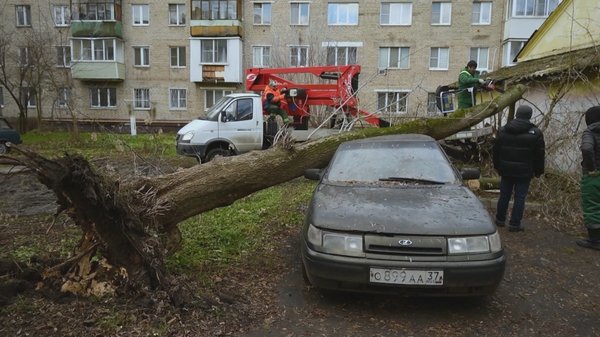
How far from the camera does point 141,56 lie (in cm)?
3130

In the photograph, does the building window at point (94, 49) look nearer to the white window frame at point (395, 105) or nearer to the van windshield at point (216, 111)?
the white window frame at point (395, 105)

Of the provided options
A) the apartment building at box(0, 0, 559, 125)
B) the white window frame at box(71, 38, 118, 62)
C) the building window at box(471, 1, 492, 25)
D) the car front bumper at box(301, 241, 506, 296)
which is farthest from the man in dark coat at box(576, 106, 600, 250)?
the white window frame at box(71, 38, 118, 62)

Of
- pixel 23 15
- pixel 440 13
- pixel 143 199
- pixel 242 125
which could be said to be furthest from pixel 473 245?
pixel 23 15

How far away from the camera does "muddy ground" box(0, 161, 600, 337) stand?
10.7 ft

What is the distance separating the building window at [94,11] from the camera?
30.2 meters

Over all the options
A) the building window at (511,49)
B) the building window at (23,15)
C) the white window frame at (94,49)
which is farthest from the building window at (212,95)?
the building window at (511,49)

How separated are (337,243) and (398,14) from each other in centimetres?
2855

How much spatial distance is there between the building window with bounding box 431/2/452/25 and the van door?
2168 centimetres

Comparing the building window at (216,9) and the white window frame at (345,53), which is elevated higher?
the building window at (216,9)

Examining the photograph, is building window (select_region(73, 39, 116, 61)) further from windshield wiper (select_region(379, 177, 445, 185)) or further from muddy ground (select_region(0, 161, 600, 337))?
windshield wiper (select_region(379, 177, 445, 185))

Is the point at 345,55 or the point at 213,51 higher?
the point at 213,51

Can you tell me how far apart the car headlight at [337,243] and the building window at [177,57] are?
29.5 metres

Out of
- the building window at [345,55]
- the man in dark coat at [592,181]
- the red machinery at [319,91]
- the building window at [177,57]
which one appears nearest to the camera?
the man in dark coat at [592,181]

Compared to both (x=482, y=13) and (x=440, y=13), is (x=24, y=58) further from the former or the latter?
(x=482, y=13)
